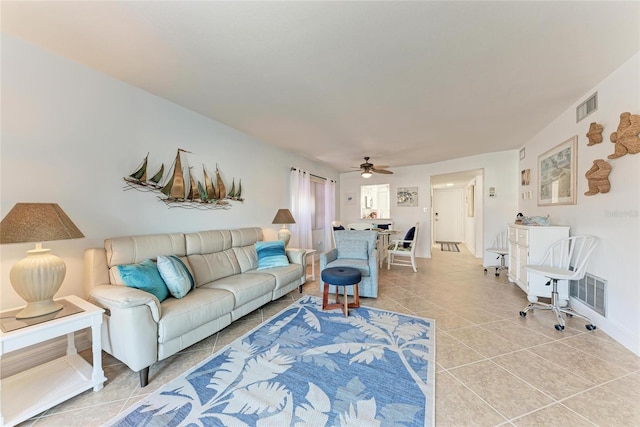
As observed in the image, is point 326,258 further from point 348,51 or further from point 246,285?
point 348,51

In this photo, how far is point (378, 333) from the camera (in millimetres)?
2373

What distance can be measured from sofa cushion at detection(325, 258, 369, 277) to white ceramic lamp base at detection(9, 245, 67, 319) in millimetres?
2662

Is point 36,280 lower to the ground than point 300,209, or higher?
lower

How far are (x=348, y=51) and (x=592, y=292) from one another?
3471 mm

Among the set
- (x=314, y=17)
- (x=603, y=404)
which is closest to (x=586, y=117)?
(x=603, y=404)

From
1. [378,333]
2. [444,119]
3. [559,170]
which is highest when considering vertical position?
[444,119]

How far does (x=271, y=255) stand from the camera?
336cm

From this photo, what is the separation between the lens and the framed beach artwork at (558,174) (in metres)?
2.92

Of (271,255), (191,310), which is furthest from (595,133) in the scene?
(191,310)

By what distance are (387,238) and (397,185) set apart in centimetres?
168

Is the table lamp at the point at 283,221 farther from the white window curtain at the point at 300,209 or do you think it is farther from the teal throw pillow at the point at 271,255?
the white window curtain at the point at 300,209

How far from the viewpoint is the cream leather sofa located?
1687 mm

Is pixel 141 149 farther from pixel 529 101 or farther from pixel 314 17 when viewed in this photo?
pixel 529 101

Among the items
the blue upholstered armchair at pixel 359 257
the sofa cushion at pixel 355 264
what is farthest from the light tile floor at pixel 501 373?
the sofa cushion at pixel 355 264
